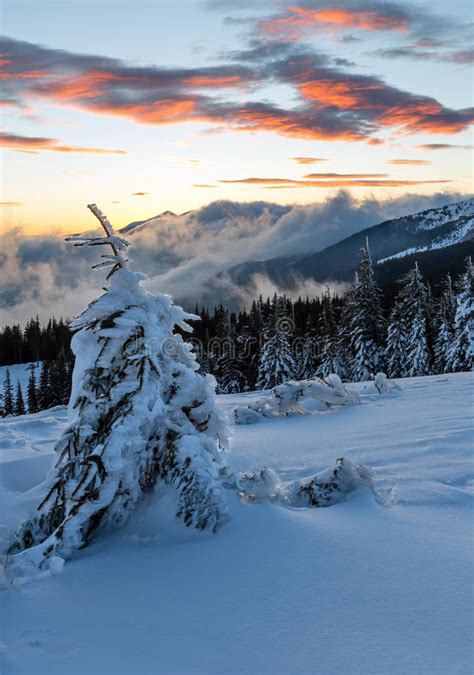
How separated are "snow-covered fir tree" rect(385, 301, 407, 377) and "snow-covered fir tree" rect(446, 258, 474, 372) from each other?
189 inches

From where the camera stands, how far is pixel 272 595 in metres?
3.84

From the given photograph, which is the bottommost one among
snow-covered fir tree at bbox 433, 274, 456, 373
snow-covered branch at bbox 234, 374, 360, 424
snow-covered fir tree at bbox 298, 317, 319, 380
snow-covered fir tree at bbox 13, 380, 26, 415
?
snow-covered fir tree at bbox 13, 380, 26, 415

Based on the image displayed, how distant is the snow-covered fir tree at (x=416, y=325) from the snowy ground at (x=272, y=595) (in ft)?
120

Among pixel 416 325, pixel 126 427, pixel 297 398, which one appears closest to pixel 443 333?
pixel 416 325

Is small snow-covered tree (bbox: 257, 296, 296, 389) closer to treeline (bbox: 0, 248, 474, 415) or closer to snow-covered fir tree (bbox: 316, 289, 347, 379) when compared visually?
treeline (bbox: 0, 248, 474, 415)

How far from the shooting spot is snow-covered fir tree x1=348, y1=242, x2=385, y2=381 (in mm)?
40781

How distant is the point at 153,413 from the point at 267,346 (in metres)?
41.9

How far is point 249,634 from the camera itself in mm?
3500

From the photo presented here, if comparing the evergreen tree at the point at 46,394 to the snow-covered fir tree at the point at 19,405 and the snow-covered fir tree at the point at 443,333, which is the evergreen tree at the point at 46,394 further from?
the snow-covered fir tree at the point at 443,333

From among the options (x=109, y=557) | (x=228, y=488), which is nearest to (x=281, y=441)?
(x=228, y=488)

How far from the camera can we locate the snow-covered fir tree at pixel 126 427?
16.5 ft

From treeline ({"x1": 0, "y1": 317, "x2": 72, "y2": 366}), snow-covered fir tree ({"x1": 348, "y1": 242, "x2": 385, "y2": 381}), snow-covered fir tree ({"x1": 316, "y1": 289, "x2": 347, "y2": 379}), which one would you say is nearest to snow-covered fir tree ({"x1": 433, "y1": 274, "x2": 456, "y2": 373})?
snow-covered fir tree ({"x1": 348, "y1": 242, "x2": 385, "y2": 381})

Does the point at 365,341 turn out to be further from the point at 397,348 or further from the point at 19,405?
the point at 19,405

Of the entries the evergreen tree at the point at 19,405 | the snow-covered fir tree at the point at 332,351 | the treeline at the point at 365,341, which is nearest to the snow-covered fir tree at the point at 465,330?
the treeline at the point at 365,341
